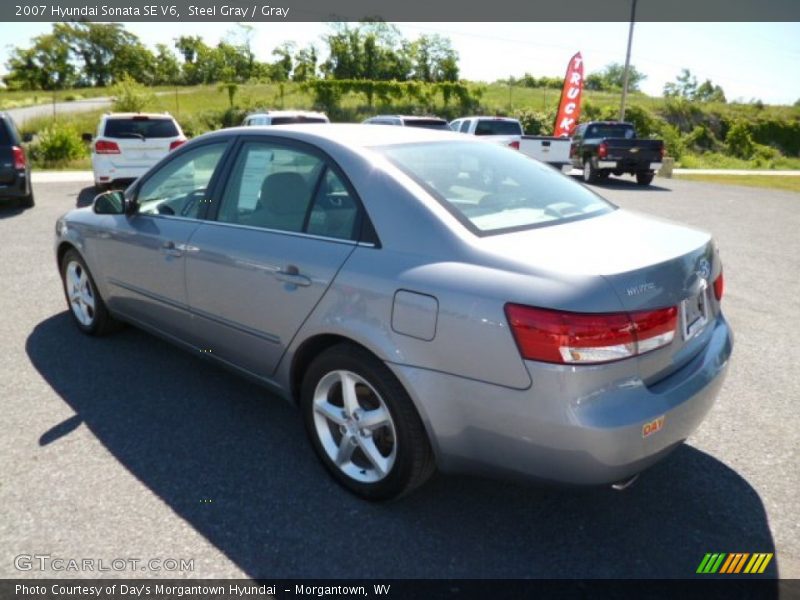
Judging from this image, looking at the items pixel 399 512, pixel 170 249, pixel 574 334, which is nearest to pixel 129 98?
pixel 170 249

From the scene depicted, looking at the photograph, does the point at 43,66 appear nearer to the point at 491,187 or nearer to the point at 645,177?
the point at 645,177

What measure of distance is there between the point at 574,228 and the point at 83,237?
364 cm

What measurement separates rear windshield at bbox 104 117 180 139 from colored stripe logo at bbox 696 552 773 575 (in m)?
12.3

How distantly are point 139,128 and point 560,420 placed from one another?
483 inches

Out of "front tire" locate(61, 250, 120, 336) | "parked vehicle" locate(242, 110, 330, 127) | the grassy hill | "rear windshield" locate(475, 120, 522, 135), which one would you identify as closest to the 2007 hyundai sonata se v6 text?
"front tire" locate(61, 250, 120, 336)

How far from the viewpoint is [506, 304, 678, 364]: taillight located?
2.11 meters

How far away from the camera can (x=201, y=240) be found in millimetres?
3465

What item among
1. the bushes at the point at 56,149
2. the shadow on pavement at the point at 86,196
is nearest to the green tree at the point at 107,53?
the bushes at the point at 56,149

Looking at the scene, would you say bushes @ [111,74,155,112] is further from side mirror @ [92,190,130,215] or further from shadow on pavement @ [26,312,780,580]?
shadow on pavement @ [26,312,780,580]

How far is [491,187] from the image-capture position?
10.0ft

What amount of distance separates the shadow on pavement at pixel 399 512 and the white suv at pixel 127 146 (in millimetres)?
9618

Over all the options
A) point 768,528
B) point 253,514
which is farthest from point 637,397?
point 253,514

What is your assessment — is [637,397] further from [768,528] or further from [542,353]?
[768,528]

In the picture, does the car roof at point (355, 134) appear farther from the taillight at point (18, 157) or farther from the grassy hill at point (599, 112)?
the grassy hill at point (599, 112)
